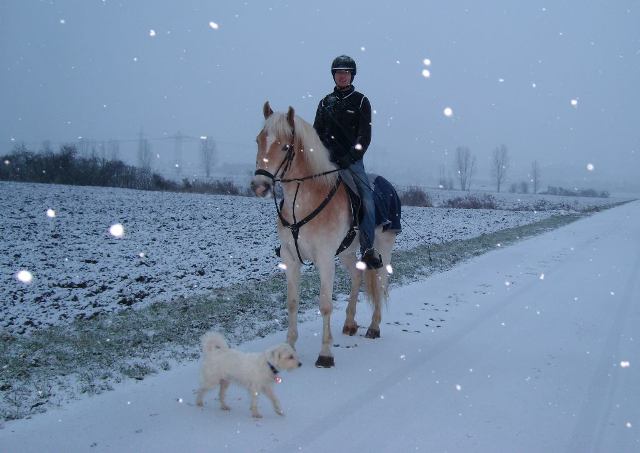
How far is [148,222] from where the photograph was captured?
1981 cm

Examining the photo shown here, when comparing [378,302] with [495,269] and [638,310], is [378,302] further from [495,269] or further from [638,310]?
[495,269]

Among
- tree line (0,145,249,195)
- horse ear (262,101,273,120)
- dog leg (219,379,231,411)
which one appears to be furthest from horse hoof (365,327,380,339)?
tree line (0,145,249,195)

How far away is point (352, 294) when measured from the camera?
6.84 meters

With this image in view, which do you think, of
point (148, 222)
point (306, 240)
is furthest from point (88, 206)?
point (306, 240)

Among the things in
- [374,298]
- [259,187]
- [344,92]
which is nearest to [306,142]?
[259,187]

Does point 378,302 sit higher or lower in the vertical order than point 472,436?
higher

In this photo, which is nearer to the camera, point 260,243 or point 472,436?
point 472,436

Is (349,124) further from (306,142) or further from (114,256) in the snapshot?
(114,256)

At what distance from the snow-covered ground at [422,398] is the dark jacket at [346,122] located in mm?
2569

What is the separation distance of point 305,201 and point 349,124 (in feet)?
4.35

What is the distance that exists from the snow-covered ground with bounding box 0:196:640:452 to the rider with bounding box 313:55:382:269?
174 cm

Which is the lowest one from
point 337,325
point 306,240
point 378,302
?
point 337,325

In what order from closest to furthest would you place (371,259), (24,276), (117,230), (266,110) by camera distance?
(266,110) < (371,259) < (24,276) < (117,230)

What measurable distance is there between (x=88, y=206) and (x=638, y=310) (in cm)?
2379
